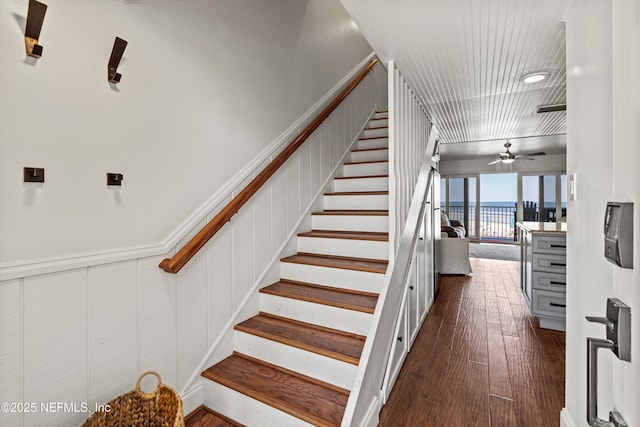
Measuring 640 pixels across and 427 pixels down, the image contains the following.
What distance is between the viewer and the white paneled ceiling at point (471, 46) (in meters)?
1.48

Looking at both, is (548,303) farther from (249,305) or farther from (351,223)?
(249,305)

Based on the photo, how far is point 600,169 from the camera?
3.58ft

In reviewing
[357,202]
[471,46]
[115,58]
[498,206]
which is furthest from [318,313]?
[498,206]

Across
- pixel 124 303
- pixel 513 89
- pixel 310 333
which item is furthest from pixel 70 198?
pixel 513 89

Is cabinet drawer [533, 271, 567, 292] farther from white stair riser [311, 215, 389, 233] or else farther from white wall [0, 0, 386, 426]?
white wall [0, 0, 386, 426]

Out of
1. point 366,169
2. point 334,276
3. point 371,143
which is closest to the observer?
point 334,276

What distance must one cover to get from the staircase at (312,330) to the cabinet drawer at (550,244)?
5.47 ft

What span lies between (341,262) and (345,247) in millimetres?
181

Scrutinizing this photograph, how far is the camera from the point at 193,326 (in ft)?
5.76

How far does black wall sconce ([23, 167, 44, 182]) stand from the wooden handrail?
614 millimetres

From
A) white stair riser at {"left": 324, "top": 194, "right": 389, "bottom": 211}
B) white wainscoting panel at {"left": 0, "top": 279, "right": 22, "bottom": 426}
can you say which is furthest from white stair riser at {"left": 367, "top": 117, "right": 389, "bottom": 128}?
white wainscoting panel at {"left": 0, "top": 279, "right": 22, "bottom": 426}

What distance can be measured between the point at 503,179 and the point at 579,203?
28.5 ft

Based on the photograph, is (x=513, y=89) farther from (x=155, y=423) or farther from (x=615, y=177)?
(x=155, y=423)

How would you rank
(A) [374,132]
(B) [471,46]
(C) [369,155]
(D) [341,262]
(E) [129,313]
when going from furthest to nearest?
(A) [374,132] → (C) [369,155] → (D) [341,262] → (B) [471,46] → (E) [129,313]
